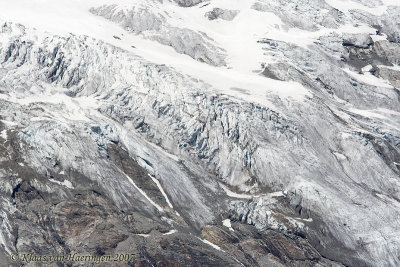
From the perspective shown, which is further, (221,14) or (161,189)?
(221,14)

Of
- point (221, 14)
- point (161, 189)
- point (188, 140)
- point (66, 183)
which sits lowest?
point (161, 189)

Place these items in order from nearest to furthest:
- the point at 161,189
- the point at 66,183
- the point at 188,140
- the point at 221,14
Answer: the point at 66,183
the point at 161,189
the point at 188,140
the point at 221,14

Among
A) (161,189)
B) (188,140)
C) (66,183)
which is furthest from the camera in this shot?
(188,140)

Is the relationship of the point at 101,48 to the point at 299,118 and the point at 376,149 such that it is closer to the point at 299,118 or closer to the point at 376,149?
the point at 299,118

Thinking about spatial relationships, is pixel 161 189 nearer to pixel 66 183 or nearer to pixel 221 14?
pixel 66 183

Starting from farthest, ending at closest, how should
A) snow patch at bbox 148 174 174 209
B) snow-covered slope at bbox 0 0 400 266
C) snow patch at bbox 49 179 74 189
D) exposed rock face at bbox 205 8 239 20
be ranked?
exposed rock face at bbox 205 8 239 20 < snow patch at bbox 148 174 174 209 < snow patch at bbox 49 179 74 189 < snow-covered slope at bbox 0 0 400 266

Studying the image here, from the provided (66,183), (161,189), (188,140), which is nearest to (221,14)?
(188,140)

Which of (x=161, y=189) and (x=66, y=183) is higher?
(x=66, y=183)

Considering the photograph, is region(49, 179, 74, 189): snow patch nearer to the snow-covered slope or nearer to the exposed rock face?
the snow-covered slope

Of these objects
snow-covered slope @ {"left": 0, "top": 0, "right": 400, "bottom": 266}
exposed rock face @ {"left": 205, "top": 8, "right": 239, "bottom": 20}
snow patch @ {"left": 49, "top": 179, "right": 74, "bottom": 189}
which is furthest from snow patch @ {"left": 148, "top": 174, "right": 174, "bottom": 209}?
exposed rock face @ {"left": 205, "top": 8, "right": 239, "bottom": 20}
